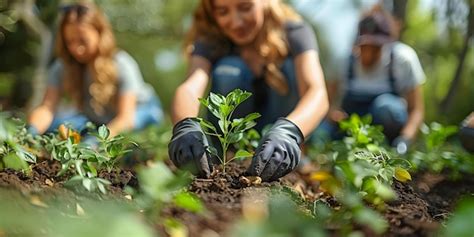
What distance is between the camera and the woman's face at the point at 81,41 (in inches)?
143

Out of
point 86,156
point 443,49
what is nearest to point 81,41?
point 86,156

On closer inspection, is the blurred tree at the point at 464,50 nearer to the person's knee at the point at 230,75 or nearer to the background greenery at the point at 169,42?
the background greenery at the point at 169,42

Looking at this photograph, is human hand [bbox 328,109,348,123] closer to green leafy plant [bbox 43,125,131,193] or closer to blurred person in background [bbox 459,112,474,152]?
blurred person in background [bbox 459,112,474,152]

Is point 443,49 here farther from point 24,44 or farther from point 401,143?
point 401,143

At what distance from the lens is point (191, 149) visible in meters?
1.59

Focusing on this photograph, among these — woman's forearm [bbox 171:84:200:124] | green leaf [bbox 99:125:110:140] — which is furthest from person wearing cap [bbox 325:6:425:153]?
green leaf [bbox 99:125:110:140]

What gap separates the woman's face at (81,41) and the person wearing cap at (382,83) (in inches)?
53.3

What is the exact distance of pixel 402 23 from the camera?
5.94 m

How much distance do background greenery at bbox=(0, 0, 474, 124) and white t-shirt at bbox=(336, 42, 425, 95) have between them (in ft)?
6.29

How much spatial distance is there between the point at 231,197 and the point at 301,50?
130cm

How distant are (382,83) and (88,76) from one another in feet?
A: 5.35

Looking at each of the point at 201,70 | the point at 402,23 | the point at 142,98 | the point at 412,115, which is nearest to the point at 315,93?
the point at 201,70

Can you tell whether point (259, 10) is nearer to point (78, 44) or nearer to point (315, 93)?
point (315, 93)

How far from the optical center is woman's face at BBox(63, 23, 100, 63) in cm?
363
